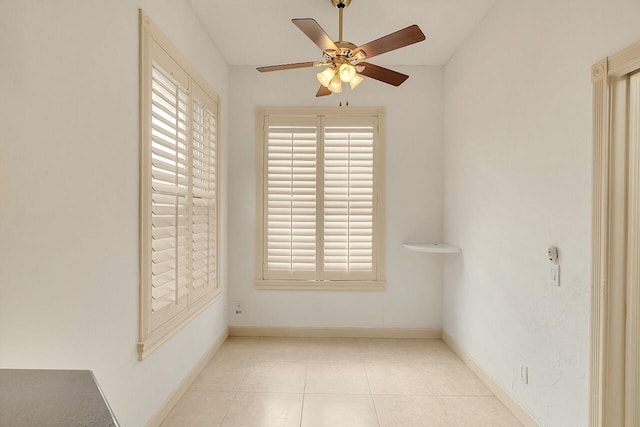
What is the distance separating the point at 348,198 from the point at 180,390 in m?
2.41

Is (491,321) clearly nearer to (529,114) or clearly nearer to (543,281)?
(543,281)

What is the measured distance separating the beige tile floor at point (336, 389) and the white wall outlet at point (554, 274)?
3.44ft

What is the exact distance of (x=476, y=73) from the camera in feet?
10.9

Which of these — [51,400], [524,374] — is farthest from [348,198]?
[51,400]

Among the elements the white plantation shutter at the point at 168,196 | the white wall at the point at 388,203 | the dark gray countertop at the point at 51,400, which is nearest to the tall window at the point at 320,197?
the white wall at the point at 388,203

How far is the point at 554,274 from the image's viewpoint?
85.5 inches

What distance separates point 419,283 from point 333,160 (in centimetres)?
166

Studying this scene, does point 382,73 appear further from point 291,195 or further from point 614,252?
point 291,195

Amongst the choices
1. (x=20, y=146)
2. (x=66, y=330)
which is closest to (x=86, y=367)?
(x=66, y=330)

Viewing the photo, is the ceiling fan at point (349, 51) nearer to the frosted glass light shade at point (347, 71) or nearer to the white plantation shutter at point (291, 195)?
the frosted glass light shade at point (347, 71)

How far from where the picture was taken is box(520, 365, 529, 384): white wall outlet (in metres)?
2.47

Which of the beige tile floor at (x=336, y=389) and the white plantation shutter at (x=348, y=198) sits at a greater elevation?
the white plantation shutter at (x=348, y=198)

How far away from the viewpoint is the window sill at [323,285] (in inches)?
166

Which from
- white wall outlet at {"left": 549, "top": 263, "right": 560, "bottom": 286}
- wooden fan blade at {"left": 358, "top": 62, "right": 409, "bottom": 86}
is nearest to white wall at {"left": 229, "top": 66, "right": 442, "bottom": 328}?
wooden fan blade at {"left": 358, "top": 62, "right": 409, "bottom": 86}
